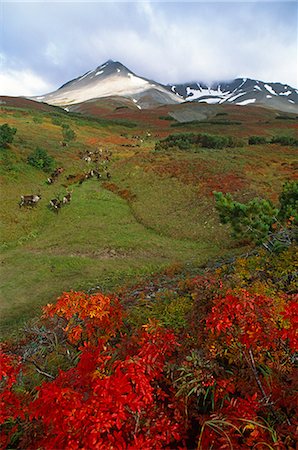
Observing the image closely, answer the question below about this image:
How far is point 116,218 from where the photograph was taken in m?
21.5

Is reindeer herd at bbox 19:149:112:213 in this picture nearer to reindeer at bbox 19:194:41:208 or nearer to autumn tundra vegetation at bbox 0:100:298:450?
reindeer at bbox 19:194:41:208

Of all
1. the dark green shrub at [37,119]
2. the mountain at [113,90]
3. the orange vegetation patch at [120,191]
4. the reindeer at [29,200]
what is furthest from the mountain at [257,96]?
the reindeer at [29,200]

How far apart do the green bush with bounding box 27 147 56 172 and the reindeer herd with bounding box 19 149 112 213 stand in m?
0.65

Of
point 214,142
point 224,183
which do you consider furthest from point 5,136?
point 214,142

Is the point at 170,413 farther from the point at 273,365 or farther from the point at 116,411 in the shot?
the point at 273,365

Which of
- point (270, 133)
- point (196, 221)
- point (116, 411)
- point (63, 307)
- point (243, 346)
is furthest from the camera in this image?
point (270, 133)

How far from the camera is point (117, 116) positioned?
7738 cm

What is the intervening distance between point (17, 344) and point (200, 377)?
20.7 ft

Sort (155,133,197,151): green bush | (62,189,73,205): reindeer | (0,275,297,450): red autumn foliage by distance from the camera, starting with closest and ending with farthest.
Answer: (0,275,297,450): red autumn foliage, (62,189,73,205): reindeer, (155,133,197,151): green bush

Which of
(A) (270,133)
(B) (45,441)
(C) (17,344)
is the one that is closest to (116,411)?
(B) (45,441)

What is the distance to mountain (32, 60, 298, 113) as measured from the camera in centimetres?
13688

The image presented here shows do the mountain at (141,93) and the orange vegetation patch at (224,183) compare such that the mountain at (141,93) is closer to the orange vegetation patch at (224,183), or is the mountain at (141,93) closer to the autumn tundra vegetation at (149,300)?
the autumn tundra vegetation at (149,300)

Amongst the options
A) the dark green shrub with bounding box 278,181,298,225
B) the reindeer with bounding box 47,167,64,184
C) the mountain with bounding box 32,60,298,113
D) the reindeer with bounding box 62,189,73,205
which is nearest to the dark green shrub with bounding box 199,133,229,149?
the reindeer with bounding box 47,167,64,184

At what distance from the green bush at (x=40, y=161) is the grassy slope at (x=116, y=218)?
2.62ft
